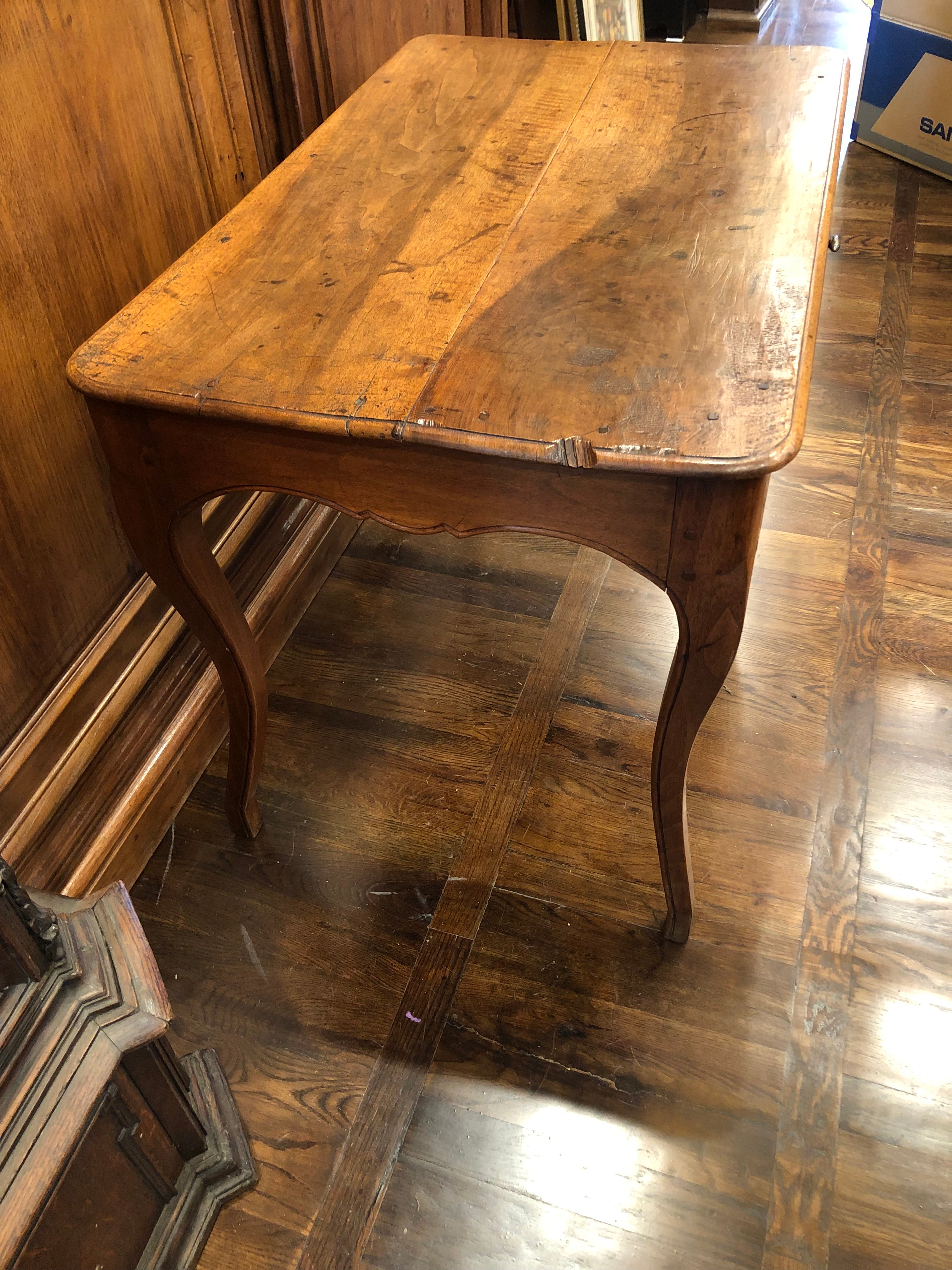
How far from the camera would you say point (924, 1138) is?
101 cm

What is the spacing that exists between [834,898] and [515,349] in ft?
2.52

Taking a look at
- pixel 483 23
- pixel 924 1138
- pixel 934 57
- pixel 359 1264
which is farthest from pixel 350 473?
pixel 934 57

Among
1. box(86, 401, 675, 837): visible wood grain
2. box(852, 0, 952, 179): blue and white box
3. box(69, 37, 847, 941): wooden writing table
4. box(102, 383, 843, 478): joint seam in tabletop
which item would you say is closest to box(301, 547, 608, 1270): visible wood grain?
box(69, 37, 847, 941): wooden writing table

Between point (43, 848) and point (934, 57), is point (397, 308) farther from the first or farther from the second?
point (934, 57)

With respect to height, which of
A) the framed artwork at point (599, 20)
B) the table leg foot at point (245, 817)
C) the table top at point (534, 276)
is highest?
the table top at point (534, 276)

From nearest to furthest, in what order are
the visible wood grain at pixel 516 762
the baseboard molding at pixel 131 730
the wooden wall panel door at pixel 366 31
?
the baseboard molding at pixel 131 730 < the visible wood grain at pixel 516 762 < the wooden wall panel door at pixel 366 31

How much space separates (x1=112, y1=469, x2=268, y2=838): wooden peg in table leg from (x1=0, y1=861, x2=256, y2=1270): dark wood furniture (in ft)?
0.99

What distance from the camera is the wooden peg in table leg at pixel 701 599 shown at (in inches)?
29.3

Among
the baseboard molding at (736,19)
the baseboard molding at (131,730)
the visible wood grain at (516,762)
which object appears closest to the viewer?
the baseboard molding at (131,730)

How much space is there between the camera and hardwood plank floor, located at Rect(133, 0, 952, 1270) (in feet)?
3.22

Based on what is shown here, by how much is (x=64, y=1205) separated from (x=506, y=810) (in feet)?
2.20

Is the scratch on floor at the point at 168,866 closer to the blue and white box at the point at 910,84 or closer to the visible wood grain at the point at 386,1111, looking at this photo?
the visible wood grain at the point at 386,1111

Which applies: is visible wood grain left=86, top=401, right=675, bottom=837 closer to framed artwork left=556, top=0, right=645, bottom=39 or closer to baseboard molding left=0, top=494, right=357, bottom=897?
baseboard molding left=0, top=494, right=357, bottom=897

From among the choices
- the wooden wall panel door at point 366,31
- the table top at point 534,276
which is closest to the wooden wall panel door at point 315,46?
the wooden wall panel door at point 366,31
